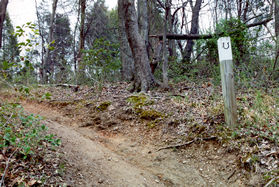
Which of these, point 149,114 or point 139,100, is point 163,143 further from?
point 139,100

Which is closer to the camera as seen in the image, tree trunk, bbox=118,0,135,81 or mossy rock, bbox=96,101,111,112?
mossy rock, bbox=96,101,111,112

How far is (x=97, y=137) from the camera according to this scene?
16.3ft

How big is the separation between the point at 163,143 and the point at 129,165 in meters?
0.98

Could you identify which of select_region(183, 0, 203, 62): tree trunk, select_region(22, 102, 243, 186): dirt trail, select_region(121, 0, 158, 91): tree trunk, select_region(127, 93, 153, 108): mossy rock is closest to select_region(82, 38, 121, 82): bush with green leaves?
select_region(121, 0, 158, 91): tree trunk

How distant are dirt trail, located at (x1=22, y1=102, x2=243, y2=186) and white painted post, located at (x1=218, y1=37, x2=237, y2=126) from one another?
1071 millimetres

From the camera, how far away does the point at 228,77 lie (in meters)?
3.77

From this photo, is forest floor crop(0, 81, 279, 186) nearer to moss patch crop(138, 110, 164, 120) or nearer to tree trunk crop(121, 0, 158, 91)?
moss patch crop(138, 110, 164, 120)

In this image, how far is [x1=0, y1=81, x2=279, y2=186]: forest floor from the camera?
Answer: 313 cm

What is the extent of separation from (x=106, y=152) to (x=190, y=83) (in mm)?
4311

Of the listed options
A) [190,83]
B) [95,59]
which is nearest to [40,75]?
[95,59]

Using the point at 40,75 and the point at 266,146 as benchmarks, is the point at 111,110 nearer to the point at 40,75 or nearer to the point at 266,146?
the point at 266,146

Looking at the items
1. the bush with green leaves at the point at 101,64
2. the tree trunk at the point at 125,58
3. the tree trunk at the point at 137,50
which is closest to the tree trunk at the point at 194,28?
the tree trunk at the point at 125,58

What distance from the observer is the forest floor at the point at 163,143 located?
3.13m

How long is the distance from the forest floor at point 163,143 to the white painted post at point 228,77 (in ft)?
0.93
